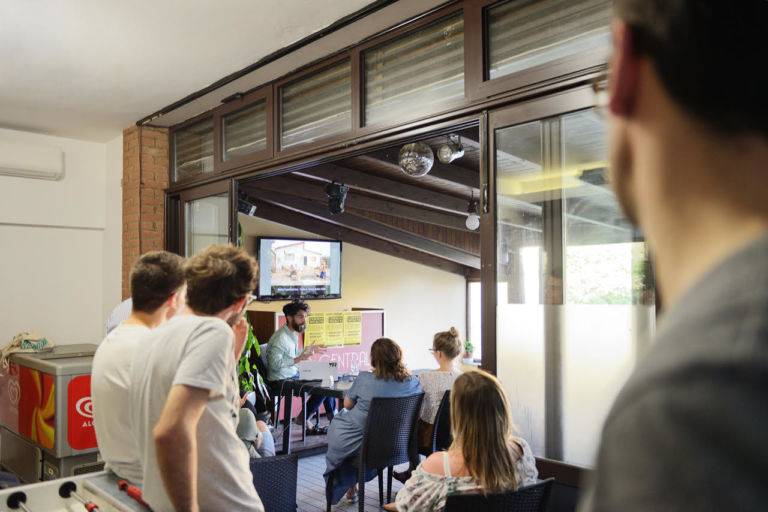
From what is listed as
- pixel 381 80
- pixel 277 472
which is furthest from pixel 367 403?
pixel 381 80

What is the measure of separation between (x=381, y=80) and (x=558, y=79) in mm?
1161

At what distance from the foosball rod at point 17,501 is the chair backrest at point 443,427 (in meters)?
2.73

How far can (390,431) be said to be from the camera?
3.80 m

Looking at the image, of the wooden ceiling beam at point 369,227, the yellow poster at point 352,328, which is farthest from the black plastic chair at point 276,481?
the wooden ceiling beam at point 369,227

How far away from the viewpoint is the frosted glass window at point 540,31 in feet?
7.07

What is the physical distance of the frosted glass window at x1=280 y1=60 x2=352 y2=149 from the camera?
334cm

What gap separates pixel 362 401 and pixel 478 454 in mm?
1877

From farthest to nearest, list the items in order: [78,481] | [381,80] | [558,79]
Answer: [381,80], [558,79], [78,481]

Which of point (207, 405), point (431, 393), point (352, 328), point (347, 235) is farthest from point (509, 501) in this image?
point (347, 235)

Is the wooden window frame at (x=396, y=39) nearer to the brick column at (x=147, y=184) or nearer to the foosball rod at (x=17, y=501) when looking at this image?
the foosball rod at (x=17, y=501)

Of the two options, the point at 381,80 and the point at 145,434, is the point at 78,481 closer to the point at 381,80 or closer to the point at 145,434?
the point at 145,434

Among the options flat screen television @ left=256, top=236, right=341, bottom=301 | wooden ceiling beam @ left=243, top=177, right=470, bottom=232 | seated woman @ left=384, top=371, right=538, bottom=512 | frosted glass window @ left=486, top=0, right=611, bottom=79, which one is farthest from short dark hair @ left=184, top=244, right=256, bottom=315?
flat screen television @ left=256, top=236, right=341, bottom=301

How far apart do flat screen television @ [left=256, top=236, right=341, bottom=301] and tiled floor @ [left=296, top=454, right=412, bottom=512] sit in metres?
3.43

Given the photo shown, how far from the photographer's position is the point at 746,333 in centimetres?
35
